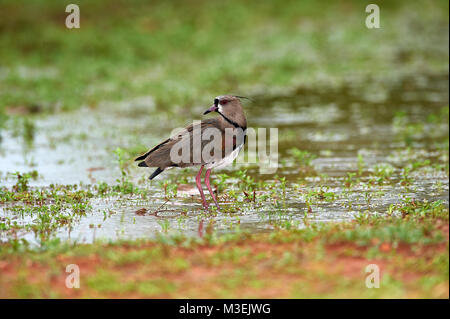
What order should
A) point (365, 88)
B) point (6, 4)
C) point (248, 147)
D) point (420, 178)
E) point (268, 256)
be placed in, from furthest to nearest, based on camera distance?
1. point (6, 4)
2. point (365, 88)
3. point (248, 147)
4. point (420, 178)
5. point (268, 256)

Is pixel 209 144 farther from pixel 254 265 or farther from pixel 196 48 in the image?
pixel 196 48

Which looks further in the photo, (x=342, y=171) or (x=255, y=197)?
(x=342, y=171)

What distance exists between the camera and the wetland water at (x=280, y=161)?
26.4 ft

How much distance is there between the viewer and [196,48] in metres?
23.2

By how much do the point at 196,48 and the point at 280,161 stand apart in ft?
40.8

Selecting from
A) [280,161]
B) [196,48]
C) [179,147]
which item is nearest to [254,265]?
[179,147]

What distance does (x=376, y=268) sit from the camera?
595 centimetres

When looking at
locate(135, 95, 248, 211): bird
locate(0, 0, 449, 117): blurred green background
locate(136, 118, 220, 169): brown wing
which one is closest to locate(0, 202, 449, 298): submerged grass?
locate(135, 95, 248, 211): bird

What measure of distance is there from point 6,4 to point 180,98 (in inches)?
519

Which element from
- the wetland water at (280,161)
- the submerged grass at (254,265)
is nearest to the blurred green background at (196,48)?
the wetland water at (280,161)

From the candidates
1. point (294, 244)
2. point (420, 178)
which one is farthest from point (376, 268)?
point (420, 178)

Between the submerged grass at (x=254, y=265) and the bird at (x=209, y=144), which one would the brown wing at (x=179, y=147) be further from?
the submerged grass at (x=254, y=265)

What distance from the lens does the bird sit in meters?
Answer: 8.16
